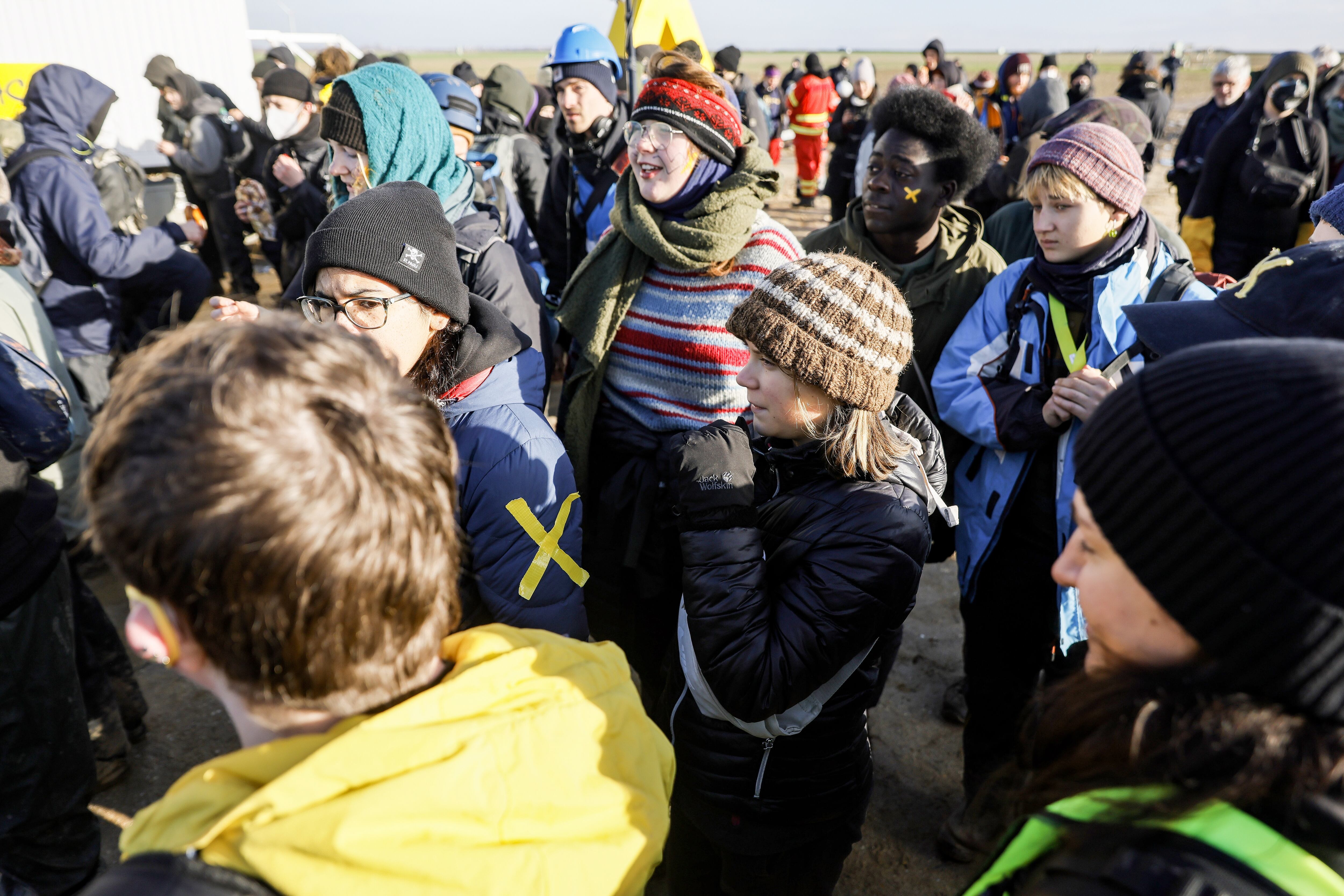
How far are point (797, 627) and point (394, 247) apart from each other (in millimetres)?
1235

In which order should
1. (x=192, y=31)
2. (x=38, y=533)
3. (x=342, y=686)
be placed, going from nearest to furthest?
(x=342, y=686) → (x=38, y=533) → (x=192, y=31)

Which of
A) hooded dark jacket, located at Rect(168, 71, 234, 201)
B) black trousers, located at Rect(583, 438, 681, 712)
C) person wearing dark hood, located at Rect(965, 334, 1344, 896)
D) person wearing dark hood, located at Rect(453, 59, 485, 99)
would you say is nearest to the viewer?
person wearing dark hood, located at Rect(965, 334, 1344, 896)

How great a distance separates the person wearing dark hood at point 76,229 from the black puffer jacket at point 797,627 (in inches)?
154

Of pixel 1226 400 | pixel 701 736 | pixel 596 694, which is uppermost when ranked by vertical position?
pixel 1226 400

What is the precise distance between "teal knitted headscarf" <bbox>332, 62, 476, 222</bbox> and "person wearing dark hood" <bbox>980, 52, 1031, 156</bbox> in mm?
7142

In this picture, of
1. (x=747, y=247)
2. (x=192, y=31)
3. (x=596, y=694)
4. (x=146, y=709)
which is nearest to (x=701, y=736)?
(x=596, y=694)

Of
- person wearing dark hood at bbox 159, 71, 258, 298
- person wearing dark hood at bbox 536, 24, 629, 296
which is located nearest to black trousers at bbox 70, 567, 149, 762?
person wearing dark hood at bbox 536, 24, 629, 296

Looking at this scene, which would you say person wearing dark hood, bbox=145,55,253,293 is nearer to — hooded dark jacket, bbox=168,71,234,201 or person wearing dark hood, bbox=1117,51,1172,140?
hooded dark jacket, bbox=168,71,234,201

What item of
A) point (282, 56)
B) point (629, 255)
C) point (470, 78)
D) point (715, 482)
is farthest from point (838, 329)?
point (282, 56)

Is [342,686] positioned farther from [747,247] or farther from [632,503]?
[747,247]

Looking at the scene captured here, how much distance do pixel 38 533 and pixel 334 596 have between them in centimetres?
182

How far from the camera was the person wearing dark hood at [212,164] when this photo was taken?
7586 mm

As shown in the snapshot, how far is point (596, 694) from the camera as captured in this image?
1.08 m

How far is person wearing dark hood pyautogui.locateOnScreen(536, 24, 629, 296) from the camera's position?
13.8 ft
